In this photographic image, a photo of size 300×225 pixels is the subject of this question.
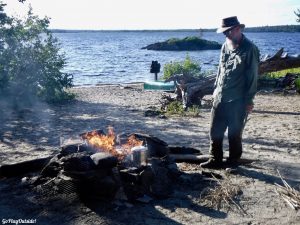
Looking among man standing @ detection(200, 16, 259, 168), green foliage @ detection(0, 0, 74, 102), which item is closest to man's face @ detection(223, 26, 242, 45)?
man standing @ detection(200, 16, 259, 168)

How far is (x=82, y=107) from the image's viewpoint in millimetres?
14266

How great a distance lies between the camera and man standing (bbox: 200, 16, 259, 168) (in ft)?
20.1

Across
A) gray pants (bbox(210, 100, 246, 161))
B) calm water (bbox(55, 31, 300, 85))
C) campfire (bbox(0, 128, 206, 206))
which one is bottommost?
calm water (bbox(55, 31, 300, 85))

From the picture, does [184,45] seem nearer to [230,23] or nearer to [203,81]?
[203,81]

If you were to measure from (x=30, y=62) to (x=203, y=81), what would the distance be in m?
6.94

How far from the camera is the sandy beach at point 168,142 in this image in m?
4.97

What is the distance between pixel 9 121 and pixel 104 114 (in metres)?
3.02

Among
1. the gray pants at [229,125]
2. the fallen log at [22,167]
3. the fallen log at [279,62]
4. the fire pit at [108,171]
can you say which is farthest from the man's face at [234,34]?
the fallen log at [279,62]

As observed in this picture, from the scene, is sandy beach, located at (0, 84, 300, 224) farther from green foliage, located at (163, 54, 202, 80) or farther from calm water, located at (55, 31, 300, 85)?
calm water, located at (55, 31, 300, 85)

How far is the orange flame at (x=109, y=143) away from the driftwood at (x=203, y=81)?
6.92 m

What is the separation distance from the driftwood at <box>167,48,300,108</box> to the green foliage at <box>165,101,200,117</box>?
272 millimetres

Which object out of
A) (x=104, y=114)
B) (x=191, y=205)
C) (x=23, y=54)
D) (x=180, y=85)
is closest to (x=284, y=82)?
(x=180, y=85)

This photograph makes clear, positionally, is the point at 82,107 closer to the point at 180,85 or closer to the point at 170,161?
the point at 180,85

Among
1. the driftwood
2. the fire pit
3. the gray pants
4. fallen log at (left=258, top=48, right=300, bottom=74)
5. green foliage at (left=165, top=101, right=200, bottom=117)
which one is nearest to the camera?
the fire pit
